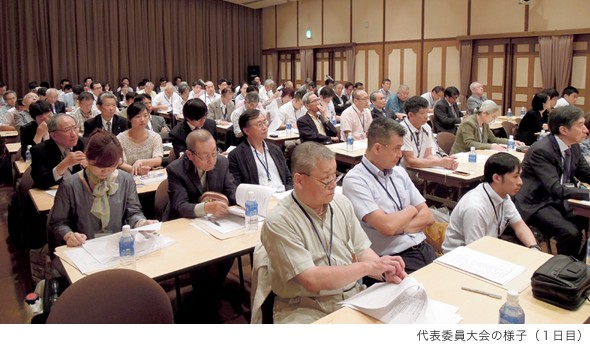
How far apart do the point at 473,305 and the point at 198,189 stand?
1.91 metres

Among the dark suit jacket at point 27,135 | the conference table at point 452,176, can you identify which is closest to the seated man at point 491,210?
the conference table at point 452,176

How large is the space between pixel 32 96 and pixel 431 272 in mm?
7081

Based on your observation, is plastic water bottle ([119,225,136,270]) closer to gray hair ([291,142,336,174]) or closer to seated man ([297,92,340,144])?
gray hair ([291,142,336,174])

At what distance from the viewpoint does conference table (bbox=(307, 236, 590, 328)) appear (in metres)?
1.62

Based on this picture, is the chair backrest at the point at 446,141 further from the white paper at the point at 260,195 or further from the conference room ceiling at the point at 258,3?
the conference room ceiling at the point at 258,3

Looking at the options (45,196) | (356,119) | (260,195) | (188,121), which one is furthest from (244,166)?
(356,119)

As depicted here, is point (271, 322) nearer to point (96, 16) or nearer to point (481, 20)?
point (481, 20)

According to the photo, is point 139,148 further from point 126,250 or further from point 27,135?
point 126,250

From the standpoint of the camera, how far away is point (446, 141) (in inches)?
214

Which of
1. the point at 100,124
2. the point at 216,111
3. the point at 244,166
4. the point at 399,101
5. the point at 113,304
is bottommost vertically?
the point at 113,304

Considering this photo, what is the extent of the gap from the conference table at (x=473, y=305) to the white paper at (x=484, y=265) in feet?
0.13

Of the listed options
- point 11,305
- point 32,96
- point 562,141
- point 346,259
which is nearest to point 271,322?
point 346,259

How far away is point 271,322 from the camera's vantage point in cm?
194

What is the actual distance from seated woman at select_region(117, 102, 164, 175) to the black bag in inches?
130
